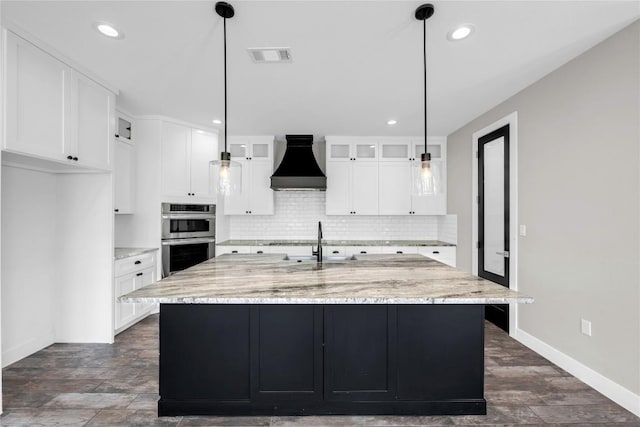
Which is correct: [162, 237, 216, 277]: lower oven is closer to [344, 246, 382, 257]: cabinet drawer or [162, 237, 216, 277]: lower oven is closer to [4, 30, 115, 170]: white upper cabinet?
[4, 30, 115, 170]: white upper cabinet

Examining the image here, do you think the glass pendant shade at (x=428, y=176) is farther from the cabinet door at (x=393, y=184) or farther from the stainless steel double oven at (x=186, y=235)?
the stainless steel double oven at (x=186, y=235)

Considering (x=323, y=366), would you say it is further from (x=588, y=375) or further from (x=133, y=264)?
(x=133, y=264)

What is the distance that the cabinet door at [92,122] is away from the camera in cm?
276

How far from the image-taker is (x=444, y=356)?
2.00m

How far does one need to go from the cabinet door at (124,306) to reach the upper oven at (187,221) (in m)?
0.71

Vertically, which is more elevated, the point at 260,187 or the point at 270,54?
the point at 270,54

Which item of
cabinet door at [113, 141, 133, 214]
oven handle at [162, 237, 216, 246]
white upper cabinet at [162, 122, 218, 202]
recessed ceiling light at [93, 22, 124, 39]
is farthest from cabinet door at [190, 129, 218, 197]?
recessed ceiling light at [93, 22, 124, 39]

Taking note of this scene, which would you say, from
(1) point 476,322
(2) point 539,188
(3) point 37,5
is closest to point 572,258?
(2) point 539,188

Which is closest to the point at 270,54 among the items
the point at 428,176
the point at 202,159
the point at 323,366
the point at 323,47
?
the point at 323,47

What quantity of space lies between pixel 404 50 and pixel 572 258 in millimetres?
2199

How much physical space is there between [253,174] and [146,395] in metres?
3.37

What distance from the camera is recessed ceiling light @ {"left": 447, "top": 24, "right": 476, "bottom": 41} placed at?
209 centimetres

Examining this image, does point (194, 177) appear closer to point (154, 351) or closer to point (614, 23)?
point (154, 351)

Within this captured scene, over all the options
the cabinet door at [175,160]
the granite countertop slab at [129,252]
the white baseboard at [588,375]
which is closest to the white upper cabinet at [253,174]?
the cabinet door at [175,160]
